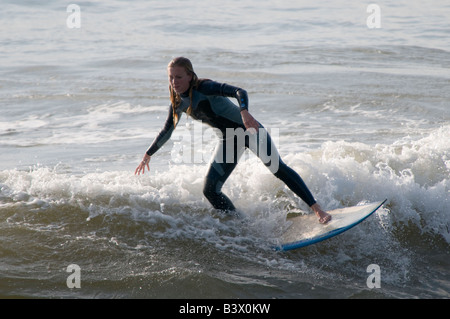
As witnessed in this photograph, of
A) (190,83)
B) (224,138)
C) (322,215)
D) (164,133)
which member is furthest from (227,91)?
(322,215)

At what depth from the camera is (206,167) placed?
239 inches

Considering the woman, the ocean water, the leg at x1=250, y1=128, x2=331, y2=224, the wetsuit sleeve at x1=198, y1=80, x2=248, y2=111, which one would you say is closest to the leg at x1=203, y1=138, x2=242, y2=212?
the woman

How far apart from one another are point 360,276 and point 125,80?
409 inches

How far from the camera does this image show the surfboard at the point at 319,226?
15.7 feet

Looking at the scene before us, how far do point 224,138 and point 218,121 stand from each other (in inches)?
8.4

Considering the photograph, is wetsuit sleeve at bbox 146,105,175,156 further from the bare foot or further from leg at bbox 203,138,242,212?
the bare foot

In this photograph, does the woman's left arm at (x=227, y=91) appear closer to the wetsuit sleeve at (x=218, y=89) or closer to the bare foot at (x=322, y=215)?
the wetsuit sleeve at (x=218, y=89)

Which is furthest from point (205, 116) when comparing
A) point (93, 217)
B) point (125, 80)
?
point (125, 80)

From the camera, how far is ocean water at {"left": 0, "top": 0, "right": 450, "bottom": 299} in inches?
178

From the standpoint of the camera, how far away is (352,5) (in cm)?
2839

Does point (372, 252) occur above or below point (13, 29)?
below

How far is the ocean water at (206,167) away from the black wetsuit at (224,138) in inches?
21.5
